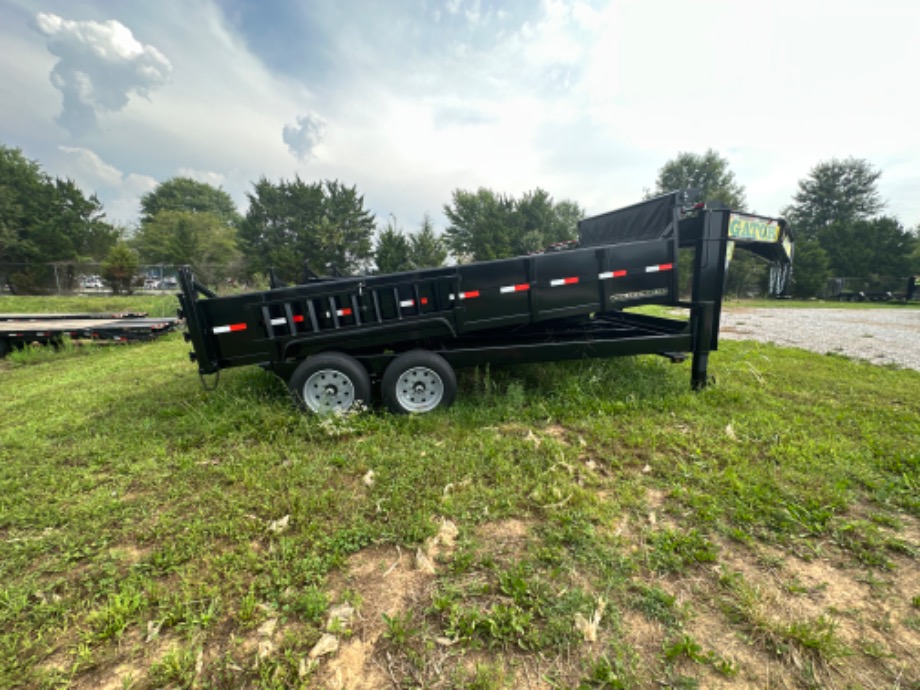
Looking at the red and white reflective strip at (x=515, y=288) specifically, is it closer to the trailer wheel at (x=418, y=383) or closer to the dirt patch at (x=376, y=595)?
the trailer wheel at (x=418, y=383)

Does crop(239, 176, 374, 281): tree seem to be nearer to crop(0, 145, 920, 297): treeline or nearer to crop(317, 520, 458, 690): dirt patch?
crop(0, 145, 920, 297): treeline

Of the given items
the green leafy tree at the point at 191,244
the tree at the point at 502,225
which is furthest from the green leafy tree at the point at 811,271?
the green leafy tree at the point at 191,244

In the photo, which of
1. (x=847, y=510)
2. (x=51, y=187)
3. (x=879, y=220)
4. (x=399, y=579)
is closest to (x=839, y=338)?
(x=847, y=510)

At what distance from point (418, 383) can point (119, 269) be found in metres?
29.2

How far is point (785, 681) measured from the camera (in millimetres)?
1456

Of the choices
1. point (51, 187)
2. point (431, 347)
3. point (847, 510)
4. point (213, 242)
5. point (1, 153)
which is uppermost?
point (1, 153)

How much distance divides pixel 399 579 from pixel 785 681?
5.65 ft

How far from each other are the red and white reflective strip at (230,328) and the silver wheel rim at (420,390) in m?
1.80

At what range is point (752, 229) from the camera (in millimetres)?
4328

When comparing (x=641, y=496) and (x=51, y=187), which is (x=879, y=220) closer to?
(x=641, y=496)

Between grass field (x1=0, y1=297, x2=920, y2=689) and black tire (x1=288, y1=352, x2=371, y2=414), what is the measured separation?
0.26 meters

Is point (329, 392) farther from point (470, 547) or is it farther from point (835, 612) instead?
point (835, 612)

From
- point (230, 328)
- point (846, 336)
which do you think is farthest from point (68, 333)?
point (846, 336)

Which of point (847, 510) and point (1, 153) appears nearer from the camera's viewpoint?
point (847, 510)
